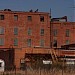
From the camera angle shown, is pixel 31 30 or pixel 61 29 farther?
pixel 61 29

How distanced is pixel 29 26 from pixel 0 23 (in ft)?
25.2

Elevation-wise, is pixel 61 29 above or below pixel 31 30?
above

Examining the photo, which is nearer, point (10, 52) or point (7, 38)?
point (10, 52)

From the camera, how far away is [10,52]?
7981 cm

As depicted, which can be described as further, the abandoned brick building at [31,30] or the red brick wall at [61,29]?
the red brick wall at [61,29]

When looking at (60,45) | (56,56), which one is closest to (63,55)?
(56,56)

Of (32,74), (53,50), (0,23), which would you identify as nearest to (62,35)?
(0,23)

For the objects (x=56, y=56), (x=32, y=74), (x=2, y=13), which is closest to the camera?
(x=32, y=74)

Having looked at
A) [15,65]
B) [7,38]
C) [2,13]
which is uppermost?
[2,13]

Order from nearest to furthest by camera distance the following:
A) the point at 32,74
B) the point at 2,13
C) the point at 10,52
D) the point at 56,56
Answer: the point at 32,74
the point at 56,56
the point at 10,52
the point at 2,13

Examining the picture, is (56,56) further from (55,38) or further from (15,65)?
(55,38)

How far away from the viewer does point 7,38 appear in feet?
308

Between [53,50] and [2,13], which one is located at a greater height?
[2,13]

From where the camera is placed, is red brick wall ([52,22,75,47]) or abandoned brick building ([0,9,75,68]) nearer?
abandoned brick building ([0,9,75,68])
